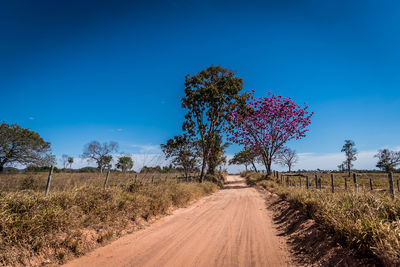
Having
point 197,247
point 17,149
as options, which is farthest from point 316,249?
point 17,149

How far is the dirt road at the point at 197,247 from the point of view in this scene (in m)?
3.77

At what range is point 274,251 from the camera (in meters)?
4.30

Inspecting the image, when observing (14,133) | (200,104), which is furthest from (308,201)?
(14,133)

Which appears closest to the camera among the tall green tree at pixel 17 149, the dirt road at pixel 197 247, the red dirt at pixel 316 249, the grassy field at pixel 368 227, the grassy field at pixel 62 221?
the grassy field at pixel 368 227

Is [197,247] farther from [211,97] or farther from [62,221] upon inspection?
[211,97]

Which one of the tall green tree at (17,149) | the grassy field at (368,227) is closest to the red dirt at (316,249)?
the grassy field at (368,227)

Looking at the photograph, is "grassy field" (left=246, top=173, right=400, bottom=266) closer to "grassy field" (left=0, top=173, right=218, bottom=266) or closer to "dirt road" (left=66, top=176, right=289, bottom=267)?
"dirt road" (left=66, top=176, right=289, bottom=267)

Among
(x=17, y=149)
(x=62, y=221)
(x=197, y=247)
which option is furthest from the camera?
(x=17, y=149)

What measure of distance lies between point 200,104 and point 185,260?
17.1 meters

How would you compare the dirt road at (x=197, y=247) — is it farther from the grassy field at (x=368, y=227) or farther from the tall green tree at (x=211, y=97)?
the tall green tree at (x=211, y=97)

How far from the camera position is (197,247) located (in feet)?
14.8

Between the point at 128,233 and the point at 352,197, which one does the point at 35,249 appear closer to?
the point at 128,233

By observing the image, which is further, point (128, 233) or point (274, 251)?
point (128, 233)

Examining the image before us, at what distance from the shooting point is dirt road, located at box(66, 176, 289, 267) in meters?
3.77
